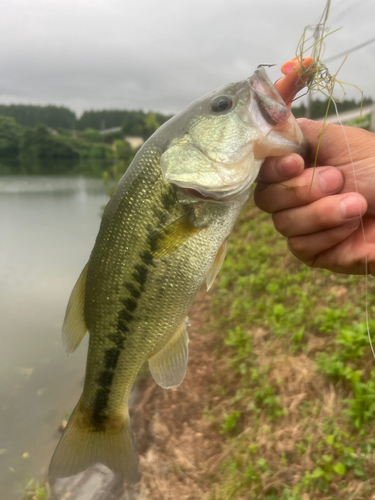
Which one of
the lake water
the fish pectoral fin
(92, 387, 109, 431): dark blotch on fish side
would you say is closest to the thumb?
the fish pectoral fin

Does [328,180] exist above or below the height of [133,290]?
above

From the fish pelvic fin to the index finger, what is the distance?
1510 millimetres

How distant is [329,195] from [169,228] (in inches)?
30.5

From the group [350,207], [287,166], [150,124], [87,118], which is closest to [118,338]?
[287,166]

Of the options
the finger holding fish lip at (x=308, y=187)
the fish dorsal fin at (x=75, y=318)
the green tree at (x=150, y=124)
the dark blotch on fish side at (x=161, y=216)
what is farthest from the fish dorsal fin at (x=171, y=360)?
the green tree at (x=150, y=124)

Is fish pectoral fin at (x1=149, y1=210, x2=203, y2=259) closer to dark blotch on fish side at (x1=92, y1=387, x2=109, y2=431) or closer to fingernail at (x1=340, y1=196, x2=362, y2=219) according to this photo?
fingernail at (x1=340, y1=196, x2=362, y2=219)

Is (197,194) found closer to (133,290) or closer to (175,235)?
(175,235)

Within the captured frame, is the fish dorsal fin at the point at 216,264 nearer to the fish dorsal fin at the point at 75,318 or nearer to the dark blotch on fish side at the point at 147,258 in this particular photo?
the dark blotch on fish side at the point at 147,258

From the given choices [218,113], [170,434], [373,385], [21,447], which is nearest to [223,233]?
[218,113]

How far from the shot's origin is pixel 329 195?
1.54 meters

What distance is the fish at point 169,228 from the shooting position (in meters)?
1.35

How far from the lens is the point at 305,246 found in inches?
69.1

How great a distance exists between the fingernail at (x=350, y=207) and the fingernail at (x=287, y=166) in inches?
10.0

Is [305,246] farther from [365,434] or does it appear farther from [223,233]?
[365,434]
